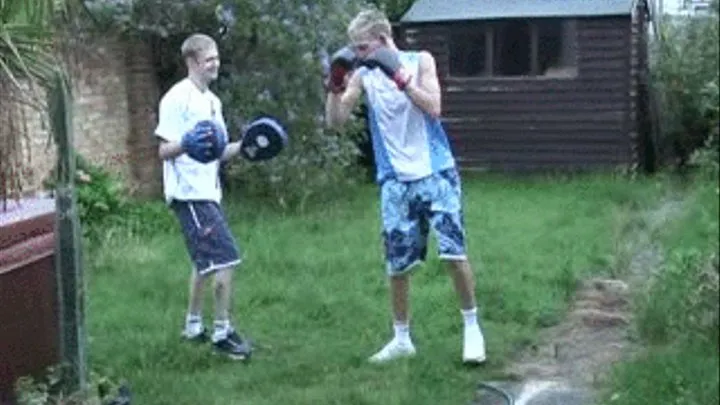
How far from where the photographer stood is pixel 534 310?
9.45 m

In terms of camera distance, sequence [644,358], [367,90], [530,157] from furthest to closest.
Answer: [530,157] → [367,90] → [644,358]

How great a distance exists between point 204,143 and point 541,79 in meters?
11.4

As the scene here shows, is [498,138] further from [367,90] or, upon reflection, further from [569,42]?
[367,90]

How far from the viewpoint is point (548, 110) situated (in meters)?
18.6

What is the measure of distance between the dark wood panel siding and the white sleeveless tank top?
1066 centimetres

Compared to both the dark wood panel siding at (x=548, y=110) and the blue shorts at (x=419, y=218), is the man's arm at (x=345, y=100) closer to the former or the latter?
the blue shorts at (x=419, y=218)

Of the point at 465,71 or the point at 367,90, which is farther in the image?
the point at 465,71

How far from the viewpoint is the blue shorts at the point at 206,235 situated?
8148mm

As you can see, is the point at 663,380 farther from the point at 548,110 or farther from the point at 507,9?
the point at 507,9

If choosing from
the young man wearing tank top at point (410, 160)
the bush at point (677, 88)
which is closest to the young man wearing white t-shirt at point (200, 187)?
the young man wearing tank top at point (410, 160)

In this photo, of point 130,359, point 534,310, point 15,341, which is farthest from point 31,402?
point 534,310

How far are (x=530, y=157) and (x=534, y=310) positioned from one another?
9.32 metres

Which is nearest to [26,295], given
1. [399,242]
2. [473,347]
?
[399,242]

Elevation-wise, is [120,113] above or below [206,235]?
above
